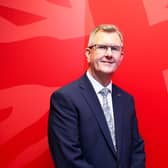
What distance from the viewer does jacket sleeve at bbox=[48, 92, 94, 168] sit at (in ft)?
6.10

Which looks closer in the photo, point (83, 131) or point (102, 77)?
point (83, 131)

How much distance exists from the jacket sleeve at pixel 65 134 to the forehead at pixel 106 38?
38 cm

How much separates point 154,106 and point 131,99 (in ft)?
0.95

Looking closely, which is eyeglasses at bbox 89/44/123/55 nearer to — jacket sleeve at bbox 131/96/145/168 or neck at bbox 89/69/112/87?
neck at bbox 89/69/112/87

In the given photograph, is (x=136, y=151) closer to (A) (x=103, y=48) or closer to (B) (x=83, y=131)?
(B) (x=83, y=131)

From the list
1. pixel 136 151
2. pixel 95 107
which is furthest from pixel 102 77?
pixel 136 151

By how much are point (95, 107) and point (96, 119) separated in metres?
0.07

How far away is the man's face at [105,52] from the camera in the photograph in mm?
2010

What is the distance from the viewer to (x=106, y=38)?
2014 millimetres

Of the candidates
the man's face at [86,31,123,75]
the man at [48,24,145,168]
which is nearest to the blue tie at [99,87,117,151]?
the man at [48,24,145,168]

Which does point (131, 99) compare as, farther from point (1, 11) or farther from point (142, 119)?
point (1, 11)

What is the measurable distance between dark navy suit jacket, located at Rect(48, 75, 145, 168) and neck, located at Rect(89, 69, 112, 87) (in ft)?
0.17

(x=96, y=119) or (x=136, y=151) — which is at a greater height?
(x=96, y=119)

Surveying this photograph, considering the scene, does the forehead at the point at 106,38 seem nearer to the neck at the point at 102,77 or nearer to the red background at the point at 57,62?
the neck at the point at 102,77
